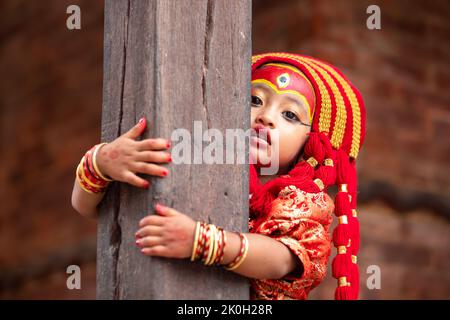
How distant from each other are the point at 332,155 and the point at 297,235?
31cm

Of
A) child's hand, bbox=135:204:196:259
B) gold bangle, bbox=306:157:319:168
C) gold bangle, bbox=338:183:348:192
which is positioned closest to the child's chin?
gold bangle, bbox=306:157:319:168

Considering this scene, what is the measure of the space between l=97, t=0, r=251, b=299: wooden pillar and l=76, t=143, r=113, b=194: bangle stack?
0.10ft

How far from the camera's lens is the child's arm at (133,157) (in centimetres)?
206

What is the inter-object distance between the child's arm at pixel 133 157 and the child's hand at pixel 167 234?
0.08 metres

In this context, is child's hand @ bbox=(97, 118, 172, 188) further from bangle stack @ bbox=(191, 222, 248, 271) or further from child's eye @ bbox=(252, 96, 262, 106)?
child's eye @ bbox=(252, 96, 262, 106)

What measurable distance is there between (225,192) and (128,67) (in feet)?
1.14

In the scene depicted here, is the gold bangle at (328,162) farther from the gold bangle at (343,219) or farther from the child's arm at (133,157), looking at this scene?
the child's arm at (133,157)

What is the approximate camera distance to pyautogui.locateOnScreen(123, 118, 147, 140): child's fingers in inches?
82.4

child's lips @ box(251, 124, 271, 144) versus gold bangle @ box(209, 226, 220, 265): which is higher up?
child's lips @ box(251, 124, 271, 144)

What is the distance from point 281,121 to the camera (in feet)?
8.44

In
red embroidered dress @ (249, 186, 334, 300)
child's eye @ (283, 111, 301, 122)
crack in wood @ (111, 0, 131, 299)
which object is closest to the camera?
crack in wood @ (111, 0, 131, 299)

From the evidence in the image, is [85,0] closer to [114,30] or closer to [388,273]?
[388,273]

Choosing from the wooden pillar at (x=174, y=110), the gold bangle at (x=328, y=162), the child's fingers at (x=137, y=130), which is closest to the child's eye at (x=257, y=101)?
the gold bangle at (x=328, y=162)
